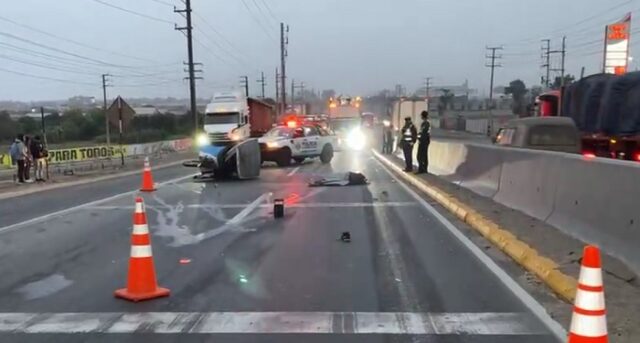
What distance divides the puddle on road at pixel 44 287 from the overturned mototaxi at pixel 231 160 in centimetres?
1308

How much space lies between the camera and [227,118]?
44625 millimetres

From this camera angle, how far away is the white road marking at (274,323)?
5.51 meters

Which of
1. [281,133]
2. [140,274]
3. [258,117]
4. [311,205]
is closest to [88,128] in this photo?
[258,117]

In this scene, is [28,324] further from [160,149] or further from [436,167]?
[160,149]

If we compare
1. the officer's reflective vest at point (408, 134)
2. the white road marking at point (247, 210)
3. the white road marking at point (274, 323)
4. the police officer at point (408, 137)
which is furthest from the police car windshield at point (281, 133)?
the white road marking at point (274, 323)

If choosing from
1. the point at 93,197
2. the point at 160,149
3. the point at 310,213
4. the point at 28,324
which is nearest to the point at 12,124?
the point at 160,149

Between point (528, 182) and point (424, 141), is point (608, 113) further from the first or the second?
point (528, 182)

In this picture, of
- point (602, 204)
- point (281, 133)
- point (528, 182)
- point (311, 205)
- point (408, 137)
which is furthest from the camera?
point (281, 133)

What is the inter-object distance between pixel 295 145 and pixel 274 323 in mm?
22845

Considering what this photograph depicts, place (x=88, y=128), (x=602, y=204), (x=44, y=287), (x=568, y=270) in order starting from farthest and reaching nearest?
(x=88, y=128), (x=602, y=204), (x=44, y=287), (x=568, y=270)

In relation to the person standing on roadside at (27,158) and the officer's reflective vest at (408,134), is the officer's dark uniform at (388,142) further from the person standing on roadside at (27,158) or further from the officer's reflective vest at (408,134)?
the person standing on roadside at (27,158)

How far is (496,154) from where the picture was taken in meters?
13.5

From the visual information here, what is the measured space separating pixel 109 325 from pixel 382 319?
7.86 feet

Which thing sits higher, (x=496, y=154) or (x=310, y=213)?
(x=496, y=154)
